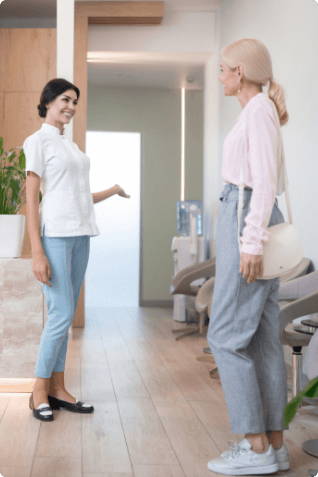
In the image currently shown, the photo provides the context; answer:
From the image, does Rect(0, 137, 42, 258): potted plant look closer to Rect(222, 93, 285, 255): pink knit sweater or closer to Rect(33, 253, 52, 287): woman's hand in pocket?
Rect(33, 253, 52, 287): woman's hand in pocket

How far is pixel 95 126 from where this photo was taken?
6473mm

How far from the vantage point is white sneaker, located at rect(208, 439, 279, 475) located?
1635mm

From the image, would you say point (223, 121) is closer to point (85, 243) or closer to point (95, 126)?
point (95, 126)

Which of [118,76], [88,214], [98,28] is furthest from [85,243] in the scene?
[118,76]

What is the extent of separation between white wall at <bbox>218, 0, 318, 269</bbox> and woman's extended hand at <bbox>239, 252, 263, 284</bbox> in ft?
5.13

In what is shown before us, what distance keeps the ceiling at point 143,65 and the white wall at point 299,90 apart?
1311 millimetres

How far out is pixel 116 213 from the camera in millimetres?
6566

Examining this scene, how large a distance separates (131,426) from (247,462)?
0.66 meters

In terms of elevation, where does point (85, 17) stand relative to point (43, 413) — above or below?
above

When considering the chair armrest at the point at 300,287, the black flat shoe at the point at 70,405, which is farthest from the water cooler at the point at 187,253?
the black flat shoe at the point at 70,405

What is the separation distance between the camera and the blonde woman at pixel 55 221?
2.18 meters

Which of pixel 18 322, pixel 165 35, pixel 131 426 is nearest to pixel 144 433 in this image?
pixel 131 426

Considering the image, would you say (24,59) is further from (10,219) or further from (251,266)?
(251,266)

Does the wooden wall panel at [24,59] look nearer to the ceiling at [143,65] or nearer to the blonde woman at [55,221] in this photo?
the ceiling at [143,65]
